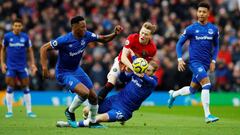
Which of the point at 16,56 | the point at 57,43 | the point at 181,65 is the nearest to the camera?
the point at 57,43

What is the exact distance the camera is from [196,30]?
17266 millimetres

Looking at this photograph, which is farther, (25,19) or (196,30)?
(25,19)

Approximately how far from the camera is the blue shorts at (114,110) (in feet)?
49.4

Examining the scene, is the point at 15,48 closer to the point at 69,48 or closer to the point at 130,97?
the point at 69,48

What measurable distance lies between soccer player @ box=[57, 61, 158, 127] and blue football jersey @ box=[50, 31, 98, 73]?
1.22m

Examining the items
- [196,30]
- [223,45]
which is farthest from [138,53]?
[223,45]

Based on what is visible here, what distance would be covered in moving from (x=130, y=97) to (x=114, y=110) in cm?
46

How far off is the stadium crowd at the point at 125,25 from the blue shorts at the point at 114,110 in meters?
12.8

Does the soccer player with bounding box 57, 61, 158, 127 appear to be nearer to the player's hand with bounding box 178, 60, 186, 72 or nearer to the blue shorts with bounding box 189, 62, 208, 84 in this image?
the player's hand with bounding box 178, 60, 186, 72

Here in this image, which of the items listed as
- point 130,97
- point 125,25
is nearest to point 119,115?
point 130,97

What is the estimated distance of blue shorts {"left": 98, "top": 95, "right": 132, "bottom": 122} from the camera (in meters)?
15.0

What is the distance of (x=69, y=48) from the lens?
49.6 feet

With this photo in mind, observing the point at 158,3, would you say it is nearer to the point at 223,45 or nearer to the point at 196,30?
the point at 223,45

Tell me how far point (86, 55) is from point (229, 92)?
6.32 metres
